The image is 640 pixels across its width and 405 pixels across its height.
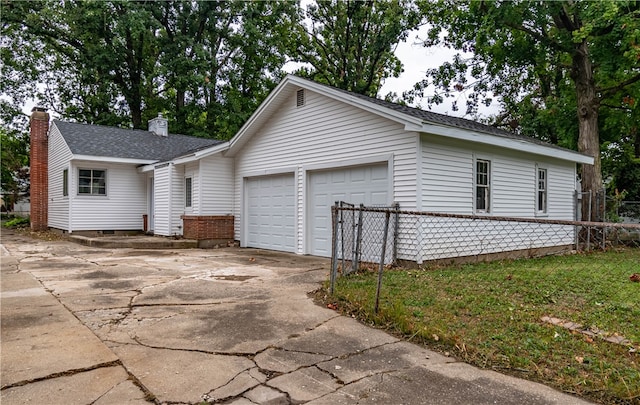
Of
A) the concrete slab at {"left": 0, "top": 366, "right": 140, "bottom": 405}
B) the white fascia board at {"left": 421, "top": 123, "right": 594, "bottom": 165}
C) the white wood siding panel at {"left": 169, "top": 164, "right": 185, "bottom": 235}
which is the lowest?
the concrete slab at {"left": 0, "top": 366, "right": 140, "bottom": 405}

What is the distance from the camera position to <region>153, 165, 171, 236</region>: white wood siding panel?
44.9 feet

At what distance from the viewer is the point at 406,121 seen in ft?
24.8

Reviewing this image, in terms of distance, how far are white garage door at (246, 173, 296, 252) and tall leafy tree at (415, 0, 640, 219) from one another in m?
9.81

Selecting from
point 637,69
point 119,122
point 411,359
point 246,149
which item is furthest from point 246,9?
point 411,359

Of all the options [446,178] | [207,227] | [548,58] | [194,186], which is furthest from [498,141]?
[548,58]

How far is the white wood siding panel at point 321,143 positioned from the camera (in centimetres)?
802

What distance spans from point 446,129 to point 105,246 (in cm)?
1014

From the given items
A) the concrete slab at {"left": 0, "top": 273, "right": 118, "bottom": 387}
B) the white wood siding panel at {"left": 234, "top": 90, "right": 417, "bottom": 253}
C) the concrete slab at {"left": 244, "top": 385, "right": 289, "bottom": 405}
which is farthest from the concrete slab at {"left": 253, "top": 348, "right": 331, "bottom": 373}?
the white wood siding panel at {"left": 234, "top": 90, "right": 417, "bottom": 253}

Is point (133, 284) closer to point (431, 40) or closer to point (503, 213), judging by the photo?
point (503, 213)

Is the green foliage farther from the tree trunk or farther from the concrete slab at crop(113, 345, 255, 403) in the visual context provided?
the concrete slab at crop(113, 345, 255, 403)

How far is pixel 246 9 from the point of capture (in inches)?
1005

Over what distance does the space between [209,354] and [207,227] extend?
9.11m

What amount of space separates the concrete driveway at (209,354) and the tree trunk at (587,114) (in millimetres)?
12781

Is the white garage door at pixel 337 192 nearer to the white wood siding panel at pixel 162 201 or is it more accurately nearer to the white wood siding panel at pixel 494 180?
the white wood siding panel at pixel 494 180
